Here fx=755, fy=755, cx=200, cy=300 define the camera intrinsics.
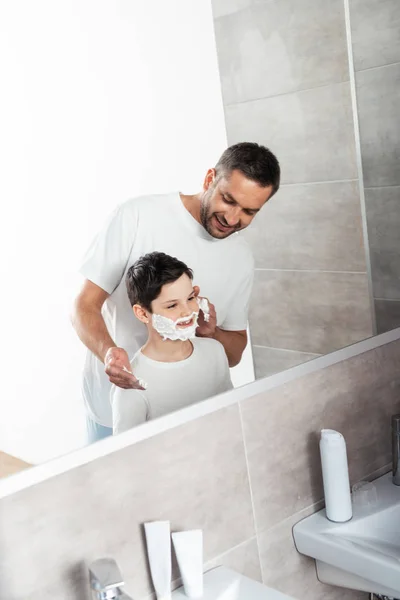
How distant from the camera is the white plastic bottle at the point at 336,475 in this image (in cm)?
150

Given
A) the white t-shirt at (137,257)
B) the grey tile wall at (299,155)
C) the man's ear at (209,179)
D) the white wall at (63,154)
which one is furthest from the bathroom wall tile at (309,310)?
the white wall at (63,154)

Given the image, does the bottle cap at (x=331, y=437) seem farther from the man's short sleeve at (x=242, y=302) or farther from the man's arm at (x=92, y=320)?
the man's arm at (x=92, y=320)

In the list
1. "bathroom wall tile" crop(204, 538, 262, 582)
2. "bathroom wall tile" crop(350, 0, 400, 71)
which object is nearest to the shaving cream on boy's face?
"bathroom wall tile" crop(204, 538, 262, 582)

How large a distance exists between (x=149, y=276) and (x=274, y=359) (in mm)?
375

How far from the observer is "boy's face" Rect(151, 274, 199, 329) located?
4.28 feet

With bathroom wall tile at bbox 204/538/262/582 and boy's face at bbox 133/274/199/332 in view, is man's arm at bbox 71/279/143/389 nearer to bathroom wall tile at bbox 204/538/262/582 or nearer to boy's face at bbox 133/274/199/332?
boy's face at bbox 133/274/199/332

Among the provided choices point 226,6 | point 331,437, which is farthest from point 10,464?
point 226,6

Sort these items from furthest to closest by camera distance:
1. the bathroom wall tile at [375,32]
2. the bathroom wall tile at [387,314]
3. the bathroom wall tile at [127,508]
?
the bathroom wall tile at [387,314] → the bathroom wall tile at [375,32] → the bathroom wall tile at [127,508]

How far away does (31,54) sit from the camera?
3.59ft

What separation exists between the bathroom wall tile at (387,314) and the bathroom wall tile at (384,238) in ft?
0.05

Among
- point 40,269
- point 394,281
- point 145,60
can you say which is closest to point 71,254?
point 40,269

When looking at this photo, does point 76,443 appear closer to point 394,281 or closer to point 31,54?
point 31,54

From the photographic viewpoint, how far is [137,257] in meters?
1.28

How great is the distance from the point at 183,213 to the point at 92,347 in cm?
29
